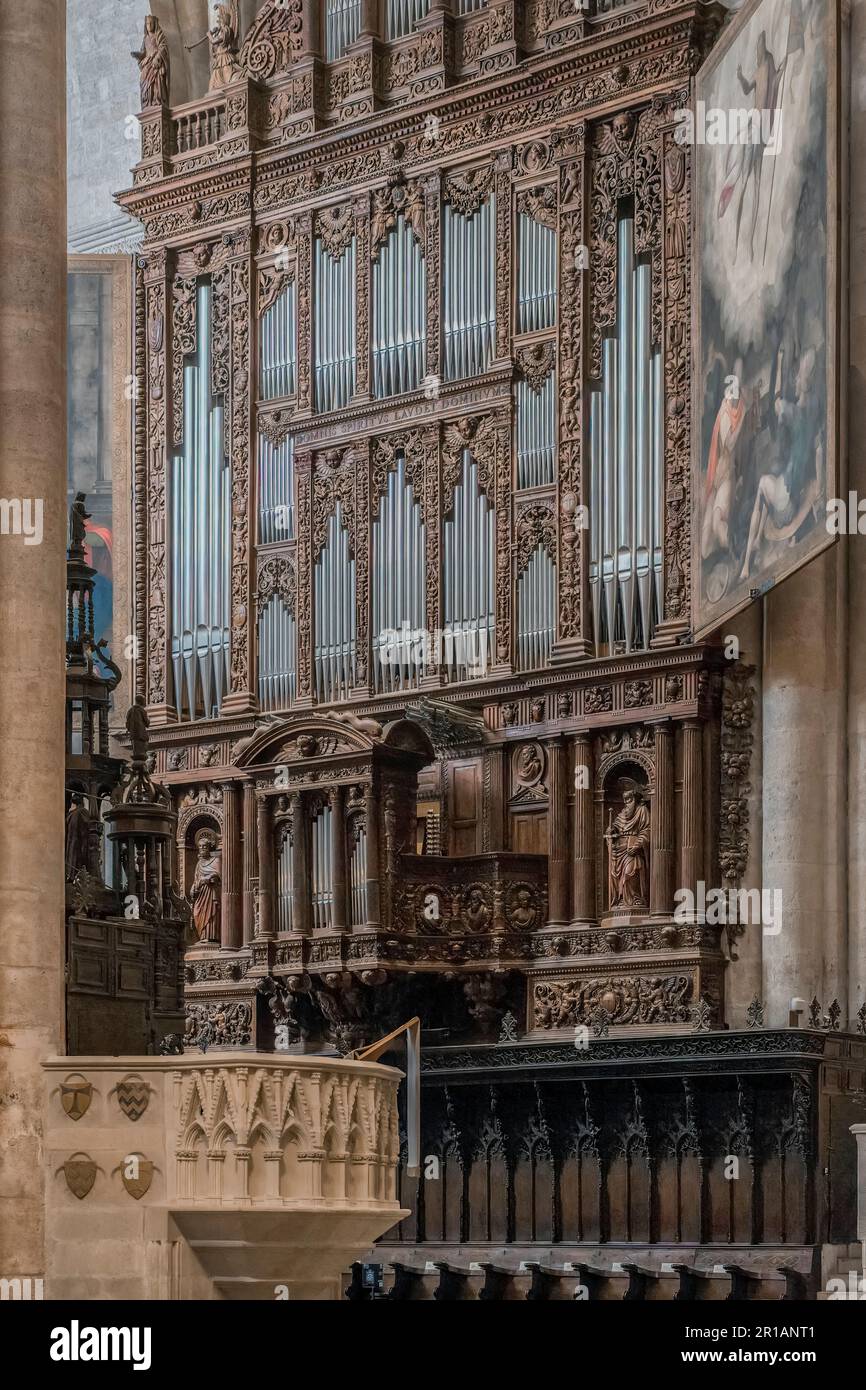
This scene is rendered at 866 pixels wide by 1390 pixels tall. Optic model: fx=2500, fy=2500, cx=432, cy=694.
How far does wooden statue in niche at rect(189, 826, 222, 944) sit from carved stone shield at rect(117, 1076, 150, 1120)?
1260 cm

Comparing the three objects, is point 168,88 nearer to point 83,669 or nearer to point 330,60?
point 330,60

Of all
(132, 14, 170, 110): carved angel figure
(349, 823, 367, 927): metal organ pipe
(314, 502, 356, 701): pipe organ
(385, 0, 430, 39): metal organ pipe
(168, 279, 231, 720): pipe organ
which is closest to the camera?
(349, 823, 367, 927): metal organ pipe

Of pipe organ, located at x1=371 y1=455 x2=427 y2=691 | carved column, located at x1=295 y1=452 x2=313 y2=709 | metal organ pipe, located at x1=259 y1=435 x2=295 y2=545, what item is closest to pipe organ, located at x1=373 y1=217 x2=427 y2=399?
pipe organ, located at x1=371 y1=455 x2=427 y2=691

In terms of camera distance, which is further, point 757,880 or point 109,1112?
point 757,880

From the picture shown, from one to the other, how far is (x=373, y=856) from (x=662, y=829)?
3172 millimetres

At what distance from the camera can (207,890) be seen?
30.3 meters

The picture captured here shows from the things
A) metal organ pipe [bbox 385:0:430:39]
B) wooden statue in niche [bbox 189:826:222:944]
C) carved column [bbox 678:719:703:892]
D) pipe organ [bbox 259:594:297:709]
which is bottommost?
wooden statue in niche [bbox 189:826:222:944]

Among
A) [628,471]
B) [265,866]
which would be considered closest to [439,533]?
[628,471]

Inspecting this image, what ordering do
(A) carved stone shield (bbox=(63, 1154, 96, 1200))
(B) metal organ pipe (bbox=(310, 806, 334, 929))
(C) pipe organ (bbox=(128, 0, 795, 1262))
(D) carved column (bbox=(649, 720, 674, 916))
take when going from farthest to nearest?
(B) metal organ pipe (bbox=(310, 806, 334, 929))
(C) pipe organ (bbox=(128, 0, 795, 1262))
(D) carved column (bbox=(649, 720, 674, 916))
(A) carved stone shield (bbox=(63, 1154, 96, 1200))

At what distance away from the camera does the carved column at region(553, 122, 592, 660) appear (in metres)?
27.7

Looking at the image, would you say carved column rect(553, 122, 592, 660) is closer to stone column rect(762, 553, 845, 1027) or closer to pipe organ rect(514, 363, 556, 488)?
pipe organ rect(514, 363, 556, 488)

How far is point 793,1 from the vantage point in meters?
24.3

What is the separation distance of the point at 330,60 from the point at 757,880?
478 inches
